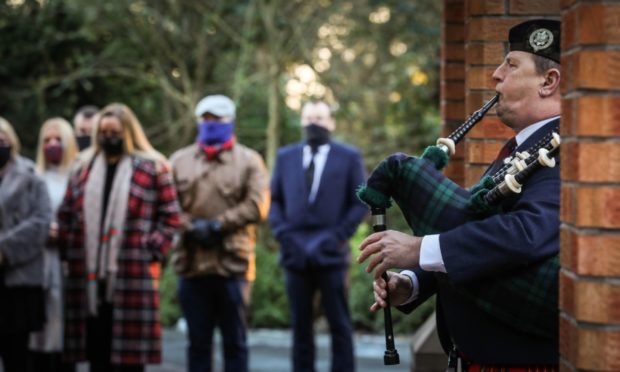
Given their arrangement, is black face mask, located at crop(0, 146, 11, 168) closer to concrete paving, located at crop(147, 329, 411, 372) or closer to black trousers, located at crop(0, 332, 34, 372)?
black trousers, located at crop(0, 332, 34, 372)

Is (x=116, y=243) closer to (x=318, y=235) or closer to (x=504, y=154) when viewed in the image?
(x=318, y=235)

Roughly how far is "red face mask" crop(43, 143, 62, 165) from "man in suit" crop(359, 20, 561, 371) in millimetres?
5666

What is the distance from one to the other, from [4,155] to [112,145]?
85 centimetres

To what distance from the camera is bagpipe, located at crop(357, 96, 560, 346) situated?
331 centimetres

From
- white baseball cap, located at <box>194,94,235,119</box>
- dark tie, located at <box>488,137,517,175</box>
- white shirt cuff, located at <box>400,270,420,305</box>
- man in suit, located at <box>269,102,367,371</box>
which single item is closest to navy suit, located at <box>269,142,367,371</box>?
man in suit, located at <box>269,102,367,371</box>

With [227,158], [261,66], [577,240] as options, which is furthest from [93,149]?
[261,66]

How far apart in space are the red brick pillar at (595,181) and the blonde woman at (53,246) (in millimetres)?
6128

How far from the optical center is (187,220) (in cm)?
827

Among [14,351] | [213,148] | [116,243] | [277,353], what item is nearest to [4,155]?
[116,243]

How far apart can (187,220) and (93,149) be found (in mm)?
875

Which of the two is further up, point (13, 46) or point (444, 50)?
point (13, 46)

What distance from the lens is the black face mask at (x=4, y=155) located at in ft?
26.8

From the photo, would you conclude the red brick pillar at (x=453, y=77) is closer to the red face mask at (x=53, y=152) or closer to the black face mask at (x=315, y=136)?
the black face mask at (x=315, y=136)

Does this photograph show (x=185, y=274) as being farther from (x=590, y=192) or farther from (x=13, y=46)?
(x=13, y=46)
